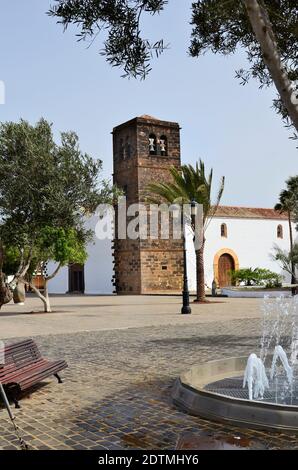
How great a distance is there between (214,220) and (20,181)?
26.6 m

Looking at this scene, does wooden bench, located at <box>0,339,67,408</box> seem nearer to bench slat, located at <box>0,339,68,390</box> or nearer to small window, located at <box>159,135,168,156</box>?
bench slat, located at <box>0,339,68,390</box>

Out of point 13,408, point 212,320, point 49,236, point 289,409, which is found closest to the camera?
point 289,409

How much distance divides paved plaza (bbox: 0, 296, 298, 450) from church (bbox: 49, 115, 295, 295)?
21309 mm

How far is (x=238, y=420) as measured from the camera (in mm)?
4875

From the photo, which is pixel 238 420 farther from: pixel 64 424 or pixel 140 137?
pixel 140 137

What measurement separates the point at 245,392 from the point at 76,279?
42067 millimetres

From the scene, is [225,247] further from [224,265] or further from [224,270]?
[224,270]

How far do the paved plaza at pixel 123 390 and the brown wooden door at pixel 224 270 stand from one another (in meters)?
27.9

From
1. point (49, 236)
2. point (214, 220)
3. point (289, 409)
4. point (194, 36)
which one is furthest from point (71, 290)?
point (289, 409)

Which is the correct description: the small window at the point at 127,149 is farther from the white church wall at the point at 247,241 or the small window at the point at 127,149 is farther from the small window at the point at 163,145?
the white church wall at the point at 247,241

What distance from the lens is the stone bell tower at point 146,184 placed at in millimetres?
37125

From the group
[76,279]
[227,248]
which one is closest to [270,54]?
[227,248]

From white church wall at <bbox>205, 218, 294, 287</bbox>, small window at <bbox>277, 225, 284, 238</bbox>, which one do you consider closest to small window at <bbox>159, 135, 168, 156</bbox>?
white church wall at <bbox>205, 218, 294, 287</bbox>

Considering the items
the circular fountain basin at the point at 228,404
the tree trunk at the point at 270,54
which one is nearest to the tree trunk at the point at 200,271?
the circular fountain basin at the point at 228,404
